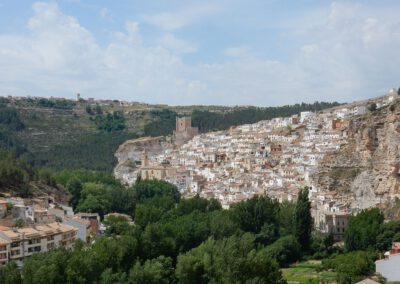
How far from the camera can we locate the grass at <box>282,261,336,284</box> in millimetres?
27938

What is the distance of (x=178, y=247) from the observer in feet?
99.1

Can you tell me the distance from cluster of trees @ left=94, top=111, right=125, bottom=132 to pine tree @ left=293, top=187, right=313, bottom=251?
62830mm

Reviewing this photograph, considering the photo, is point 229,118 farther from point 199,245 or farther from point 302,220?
point 199,245

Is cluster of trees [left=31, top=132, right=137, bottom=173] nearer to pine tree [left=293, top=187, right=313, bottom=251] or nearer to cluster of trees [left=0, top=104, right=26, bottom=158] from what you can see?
cluster of trees [left=0, top=104, right=26, bottom=158]

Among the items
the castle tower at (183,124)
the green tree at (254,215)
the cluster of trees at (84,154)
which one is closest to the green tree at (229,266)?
the green tree at (254,215)

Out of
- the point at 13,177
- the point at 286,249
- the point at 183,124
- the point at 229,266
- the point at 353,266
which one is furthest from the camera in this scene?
the point at 183,124

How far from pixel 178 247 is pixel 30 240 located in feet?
22.3

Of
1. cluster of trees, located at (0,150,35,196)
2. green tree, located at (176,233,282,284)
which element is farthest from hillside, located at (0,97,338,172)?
green tree, located at (176,233,282,284)

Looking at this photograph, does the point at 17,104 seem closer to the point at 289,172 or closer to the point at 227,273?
the point at 289,172

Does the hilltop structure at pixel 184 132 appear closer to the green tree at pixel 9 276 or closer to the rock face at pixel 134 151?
the rock face at pixel 134 151

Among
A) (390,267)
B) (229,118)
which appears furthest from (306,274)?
(229,118)

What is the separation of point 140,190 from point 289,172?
1429cm

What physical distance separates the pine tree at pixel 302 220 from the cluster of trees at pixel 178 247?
5 centimetres

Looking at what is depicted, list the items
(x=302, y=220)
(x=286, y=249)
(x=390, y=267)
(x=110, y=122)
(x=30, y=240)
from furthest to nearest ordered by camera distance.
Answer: (x=110, y=122) < (x=302, y=220) < (x=286, y=249) < (x=30, y=240) < (x=390, y=267)
